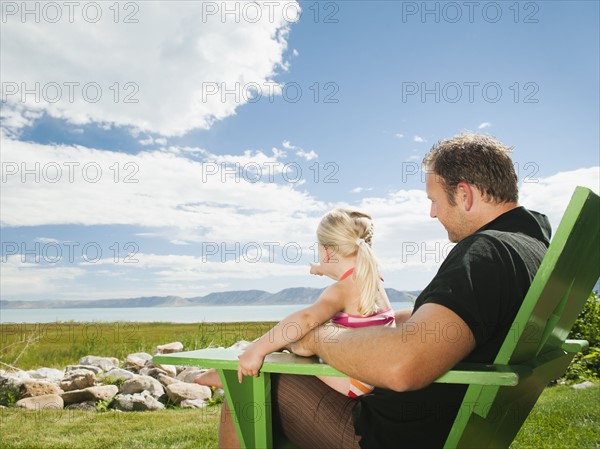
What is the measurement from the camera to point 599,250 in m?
2.07

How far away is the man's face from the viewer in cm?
228

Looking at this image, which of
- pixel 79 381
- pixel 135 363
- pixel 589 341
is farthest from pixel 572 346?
pixel 135 363

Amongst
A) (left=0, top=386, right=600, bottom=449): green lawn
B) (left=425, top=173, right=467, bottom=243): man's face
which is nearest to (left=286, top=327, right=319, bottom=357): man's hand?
(left=425, top=173, right=467, bottom=243): man's face

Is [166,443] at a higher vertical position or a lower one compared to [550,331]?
lower

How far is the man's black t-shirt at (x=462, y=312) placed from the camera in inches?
66.6

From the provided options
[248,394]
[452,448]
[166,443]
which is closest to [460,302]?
[452,448]

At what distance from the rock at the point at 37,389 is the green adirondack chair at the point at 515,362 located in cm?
627

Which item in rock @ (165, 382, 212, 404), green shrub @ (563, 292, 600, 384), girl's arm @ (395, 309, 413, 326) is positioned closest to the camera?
girl's arm @ (395, 309, 413, 326)

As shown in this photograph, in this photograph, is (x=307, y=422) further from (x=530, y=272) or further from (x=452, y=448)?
(x=530, y=272)

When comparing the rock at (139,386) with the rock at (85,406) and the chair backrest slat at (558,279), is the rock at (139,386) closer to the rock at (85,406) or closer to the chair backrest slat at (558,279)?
the rock at (85,406)

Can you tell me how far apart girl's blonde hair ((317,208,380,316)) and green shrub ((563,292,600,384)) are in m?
7.12

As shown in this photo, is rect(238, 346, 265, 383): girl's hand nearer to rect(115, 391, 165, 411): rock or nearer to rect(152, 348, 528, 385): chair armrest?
rect(152, 348, 528, 385): chair armrest

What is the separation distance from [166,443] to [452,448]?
401 centimetres

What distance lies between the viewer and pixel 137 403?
725cm
